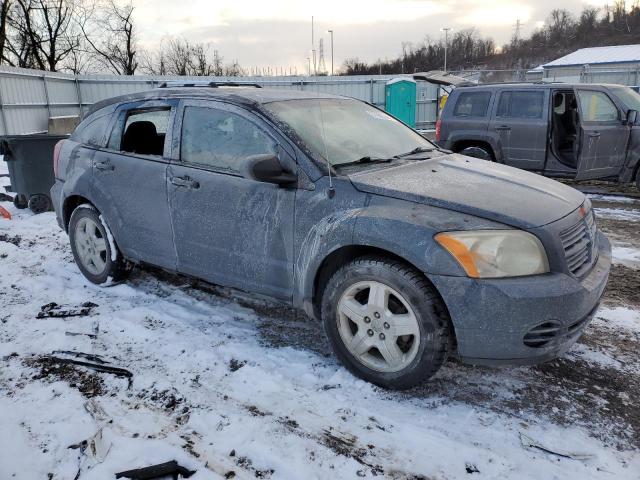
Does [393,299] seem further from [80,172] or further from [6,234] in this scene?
[6,234]

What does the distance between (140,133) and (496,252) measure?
10.4ft

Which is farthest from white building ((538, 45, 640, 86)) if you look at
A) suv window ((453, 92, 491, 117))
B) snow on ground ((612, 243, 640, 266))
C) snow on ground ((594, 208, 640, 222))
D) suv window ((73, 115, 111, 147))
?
suv window ((73, 115, 111, 147))

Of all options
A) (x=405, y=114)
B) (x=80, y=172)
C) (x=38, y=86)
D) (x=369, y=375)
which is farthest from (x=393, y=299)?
(x=405, y=114)

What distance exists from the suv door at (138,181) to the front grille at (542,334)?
2.62 meters

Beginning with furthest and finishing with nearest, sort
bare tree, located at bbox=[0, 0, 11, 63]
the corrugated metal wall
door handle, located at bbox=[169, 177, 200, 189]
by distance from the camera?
bare tree, located at bbox=[0, 0, 11, 63]
the corrugated metal wall
door handle, located at bbox=[169, 177, 200, 189]

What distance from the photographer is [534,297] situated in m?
2.57

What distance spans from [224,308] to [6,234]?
4.09 meters

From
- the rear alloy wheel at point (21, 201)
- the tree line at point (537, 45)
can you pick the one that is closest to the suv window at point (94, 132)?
the rear alloy wheel at point (21, 201)

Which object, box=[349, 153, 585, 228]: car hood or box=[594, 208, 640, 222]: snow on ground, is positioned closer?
box=[349, 153, 585, 228]: car hood

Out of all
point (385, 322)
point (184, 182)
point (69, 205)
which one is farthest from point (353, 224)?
point (69, 205)

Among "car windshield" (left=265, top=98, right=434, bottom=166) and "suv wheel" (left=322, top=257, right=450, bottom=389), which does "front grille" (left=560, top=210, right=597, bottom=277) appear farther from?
"car windshield" (left=265, top=98, right=434, bottom=166)

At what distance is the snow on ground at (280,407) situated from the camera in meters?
2.43

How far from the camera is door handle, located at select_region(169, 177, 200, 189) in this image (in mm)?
3698

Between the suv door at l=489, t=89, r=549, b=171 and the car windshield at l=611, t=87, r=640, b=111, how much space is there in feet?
3.61
